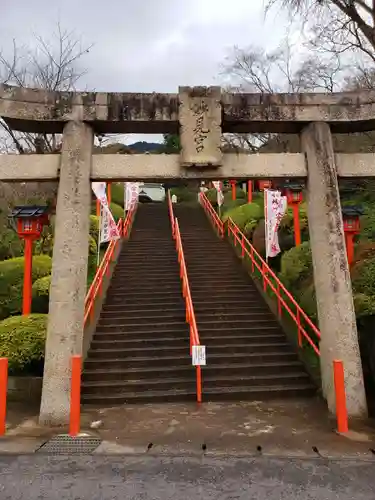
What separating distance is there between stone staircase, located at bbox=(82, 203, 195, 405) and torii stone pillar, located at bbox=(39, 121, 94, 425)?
1255 millimetres

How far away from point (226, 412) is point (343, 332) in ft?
7.30

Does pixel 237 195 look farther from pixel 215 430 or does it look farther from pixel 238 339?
pixel 215 430

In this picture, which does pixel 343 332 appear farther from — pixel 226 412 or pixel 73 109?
pixel 73 109

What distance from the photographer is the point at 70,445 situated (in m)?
5.04

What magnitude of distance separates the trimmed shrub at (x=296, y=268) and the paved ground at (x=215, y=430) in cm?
377

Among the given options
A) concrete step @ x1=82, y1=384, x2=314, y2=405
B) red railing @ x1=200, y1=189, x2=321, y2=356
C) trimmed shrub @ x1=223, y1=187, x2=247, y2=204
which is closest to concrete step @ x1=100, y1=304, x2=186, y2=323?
red railing @ x1=200, y1=189, x2=321, y2=356

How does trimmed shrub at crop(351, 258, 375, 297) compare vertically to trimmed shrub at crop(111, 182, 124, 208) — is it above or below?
below

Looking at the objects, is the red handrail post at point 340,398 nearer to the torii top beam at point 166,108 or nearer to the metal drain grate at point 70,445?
the metal drain grate at point 70,445

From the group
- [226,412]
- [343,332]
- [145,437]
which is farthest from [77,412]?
[343,332]

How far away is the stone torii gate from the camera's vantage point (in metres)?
6.30

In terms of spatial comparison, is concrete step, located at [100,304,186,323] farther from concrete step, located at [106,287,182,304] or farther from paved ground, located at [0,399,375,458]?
paved ground, located at [0,399,375,458]

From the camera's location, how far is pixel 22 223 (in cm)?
875

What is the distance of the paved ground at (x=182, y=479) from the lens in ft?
12.3

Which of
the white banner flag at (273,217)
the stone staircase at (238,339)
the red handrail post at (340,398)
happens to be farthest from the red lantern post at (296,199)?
the red handrail post at (340,398)
